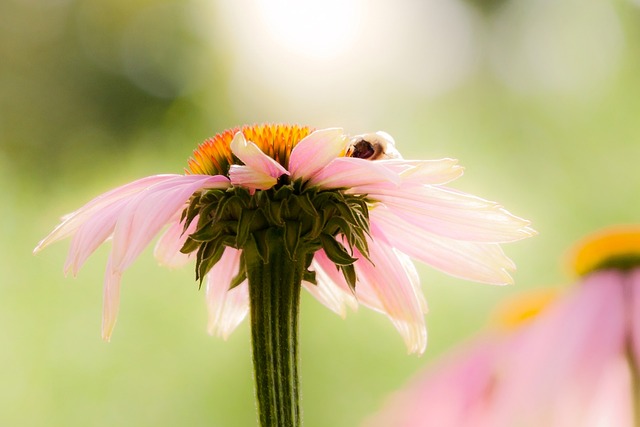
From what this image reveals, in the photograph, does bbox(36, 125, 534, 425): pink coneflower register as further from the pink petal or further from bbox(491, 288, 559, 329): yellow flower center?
bbox(491, 288, 559, 329): yellow flower center

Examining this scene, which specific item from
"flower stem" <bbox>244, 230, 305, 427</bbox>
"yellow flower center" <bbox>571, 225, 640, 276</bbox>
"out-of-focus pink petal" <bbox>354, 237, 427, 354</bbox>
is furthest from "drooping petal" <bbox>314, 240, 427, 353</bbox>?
"yellow flower center" <bbox>571, 225, 640, 276</bbox>

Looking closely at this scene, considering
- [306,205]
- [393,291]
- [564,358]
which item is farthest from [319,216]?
[564,358]

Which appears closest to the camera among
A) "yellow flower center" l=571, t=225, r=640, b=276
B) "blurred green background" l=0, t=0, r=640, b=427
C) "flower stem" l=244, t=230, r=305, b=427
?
"flower stem" l=244, t=230, r=305, b=427

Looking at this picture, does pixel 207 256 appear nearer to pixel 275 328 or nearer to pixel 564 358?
pixel 275 328

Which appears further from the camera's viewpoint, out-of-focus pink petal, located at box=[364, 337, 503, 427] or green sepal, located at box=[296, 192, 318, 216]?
out-of-focus pink petal, located at box=[364, 337, 503, 427]

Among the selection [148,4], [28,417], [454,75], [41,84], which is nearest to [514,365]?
[28,417]
